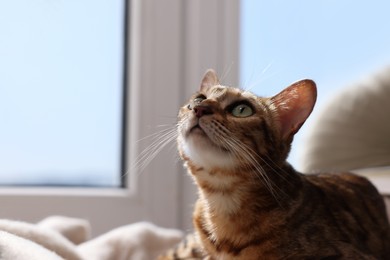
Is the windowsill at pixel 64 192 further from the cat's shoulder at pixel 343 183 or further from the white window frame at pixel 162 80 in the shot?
the cat's shoulder at pixel 343 183

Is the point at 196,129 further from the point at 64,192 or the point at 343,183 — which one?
the point at 64,192

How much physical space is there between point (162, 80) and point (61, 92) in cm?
33

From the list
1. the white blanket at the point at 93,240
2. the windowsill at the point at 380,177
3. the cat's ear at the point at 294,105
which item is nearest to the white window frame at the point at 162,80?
the white blanket at the point at 93,240

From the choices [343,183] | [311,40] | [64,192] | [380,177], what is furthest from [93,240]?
[311,40]

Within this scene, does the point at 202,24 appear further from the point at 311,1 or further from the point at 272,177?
the point at 272,177

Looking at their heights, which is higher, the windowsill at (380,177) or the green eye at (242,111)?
the green eye at (242,111)

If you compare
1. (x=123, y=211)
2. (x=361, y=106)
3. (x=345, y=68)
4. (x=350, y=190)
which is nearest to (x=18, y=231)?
(x=350, y=190)

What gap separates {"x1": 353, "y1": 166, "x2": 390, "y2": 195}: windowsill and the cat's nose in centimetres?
63

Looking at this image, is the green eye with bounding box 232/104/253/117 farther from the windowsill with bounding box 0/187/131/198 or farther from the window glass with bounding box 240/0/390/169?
the windowsill with bounding box 0/187/131/198

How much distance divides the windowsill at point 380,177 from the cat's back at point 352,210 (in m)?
0.10

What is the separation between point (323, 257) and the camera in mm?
1039

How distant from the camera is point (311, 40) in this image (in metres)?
1.91

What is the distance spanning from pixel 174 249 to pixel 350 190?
17.2 inches

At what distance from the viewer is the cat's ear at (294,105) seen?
1094mm
